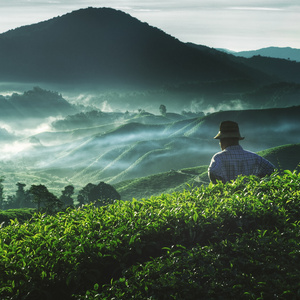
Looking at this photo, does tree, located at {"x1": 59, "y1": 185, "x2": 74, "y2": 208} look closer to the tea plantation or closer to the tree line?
the tree line

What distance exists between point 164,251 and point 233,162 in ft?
11.8

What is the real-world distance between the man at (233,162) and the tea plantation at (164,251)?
150 centimetres

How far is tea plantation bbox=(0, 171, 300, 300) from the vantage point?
536cm

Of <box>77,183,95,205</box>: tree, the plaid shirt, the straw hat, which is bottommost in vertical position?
<box>77,183,95,205</box>: tree

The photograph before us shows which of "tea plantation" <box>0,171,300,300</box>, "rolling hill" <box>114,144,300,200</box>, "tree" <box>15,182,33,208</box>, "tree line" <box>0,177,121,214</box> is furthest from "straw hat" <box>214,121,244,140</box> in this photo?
"tree" <box>15,182,33,208</box>

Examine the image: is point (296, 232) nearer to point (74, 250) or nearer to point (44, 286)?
point (74, 250)

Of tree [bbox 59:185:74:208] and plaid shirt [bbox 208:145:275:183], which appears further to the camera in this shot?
tree [bbox 59:185:74:208]

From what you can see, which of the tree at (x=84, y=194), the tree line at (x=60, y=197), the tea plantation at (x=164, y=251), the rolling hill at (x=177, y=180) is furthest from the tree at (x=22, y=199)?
the tea plantation at (x=164, y=251)

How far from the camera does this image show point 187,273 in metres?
5.55

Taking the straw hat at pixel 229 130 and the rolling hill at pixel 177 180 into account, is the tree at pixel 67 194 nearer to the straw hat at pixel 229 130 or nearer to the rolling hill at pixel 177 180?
the rolling hill at pixel 177 180

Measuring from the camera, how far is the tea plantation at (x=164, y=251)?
5.36 metres

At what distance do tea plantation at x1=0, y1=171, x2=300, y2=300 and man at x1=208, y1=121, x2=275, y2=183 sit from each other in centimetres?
150

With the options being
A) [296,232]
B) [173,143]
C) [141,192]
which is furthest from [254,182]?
[173,143]

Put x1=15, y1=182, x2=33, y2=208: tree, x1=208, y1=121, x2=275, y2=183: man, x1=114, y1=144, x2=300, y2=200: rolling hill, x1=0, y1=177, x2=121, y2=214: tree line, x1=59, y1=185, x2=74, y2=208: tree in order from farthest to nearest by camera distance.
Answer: x1=15, y1=182, x2=33, y2=208: tree, x1=59, y1=185, x2=74, y2=208: tree, x1=114, y1=144, x2=300, y2=200: rolling hill, x1=0, y1=177, x2=121, y2=214: tree line, x1=208, y1=121, x2=275, y2=183: man
